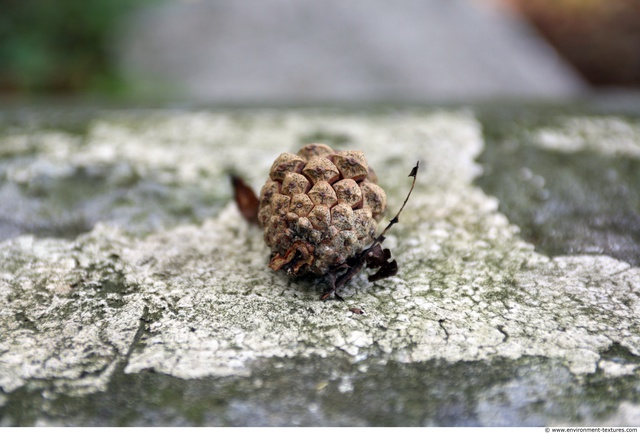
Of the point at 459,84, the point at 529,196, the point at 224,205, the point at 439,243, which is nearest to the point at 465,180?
the point at 529,196

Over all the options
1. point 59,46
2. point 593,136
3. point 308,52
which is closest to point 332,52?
point 308,52

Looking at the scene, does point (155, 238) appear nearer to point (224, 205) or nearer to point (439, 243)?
point (224, 205)

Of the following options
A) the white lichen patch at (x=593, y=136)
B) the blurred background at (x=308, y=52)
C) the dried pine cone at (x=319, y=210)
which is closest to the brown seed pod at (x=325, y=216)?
the dried pine cone at (x=319, y=210)

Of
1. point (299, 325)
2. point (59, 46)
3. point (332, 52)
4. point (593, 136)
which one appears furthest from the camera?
point (332, 52)

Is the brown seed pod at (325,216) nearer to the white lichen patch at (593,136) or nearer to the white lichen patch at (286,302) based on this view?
the white lichen patch at (286,302)

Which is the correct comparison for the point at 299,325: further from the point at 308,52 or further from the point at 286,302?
the point at 308,52

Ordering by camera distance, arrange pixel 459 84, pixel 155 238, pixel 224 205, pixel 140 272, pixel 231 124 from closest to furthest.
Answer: pixel 140 272, pixel 155 238, pixel 224 205, pixel 231 124, pixel 459 84
